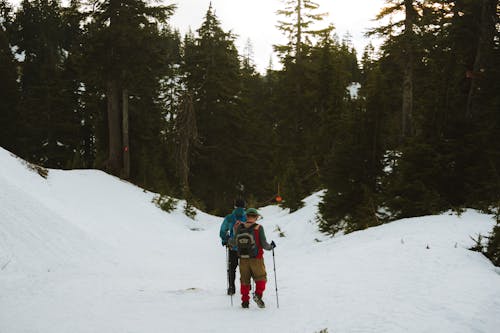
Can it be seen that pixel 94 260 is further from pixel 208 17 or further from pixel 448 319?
pixel 208 17

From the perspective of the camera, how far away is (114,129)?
23625 millimetres

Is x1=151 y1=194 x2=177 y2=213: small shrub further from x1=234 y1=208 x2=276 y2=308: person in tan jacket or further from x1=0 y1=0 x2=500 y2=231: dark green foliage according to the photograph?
x1=234 y1=208 x2=276 y2=308: person in tan jacket

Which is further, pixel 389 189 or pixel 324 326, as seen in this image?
pixel 389 189

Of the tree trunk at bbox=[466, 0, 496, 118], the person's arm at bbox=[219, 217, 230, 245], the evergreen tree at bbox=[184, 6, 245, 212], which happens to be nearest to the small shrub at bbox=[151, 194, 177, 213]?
the evergreen tree at bbox=[184, 6, 245, 212]

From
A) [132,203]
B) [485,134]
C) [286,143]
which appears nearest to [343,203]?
[485,134]

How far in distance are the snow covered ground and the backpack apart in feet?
3.16

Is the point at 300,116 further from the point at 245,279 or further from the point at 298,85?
the point at 245,279

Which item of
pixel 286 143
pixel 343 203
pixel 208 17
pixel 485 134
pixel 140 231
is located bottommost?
pixel 140 231

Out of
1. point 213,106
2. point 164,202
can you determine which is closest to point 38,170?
point 164,202

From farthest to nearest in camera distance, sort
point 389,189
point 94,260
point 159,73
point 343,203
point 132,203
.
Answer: point 159,73 < point 132,203 < point 343,203 < point 389,189 < point 94,260

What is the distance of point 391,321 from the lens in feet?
17.6

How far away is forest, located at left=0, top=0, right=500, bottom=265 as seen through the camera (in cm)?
1270

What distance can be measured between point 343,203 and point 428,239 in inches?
230

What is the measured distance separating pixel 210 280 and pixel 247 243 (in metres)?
3.81
